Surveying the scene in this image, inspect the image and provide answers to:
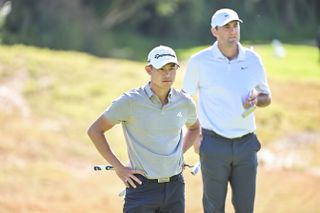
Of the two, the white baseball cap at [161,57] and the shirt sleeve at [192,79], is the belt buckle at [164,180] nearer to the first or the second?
the white baseball cap at [161,57]

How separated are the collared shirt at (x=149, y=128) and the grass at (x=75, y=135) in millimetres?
4535

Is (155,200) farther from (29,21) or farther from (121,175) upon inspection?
(29,21)

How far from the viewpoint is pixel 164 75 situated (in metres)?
4.76

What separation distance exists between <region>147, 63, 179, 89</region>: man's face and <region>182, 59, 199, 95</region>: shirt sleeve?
106 centimetres

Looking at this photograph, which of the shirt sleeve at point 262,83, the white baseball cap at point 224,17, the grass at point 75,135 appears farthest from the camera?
the grass at point 75,135

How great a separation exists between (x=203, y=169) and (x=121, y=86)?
38.3 ft

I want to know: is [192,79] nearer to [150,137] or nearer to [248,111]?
[248,111]

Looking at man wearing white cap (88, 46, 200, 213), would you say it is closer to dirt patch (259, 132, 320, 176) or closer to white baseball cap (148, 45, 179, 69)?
white baseball cap (148, 45, 179, 69)

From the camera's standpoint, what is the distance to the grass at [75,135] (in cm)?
1010

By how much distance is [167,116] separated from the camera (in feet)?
15.8

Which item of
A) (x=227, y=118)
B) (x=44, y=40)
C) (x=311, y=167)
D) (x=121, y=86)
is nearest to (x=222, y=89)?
(x=227, y=118)

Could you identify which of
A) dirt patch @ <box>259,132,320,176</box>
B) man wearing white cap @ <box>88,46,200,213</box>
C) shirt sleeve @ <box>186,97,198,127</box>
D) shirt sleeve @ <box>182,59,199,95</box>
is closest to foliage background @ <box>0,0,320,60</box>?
dirt patch @ <box>259,132,320,176</box>

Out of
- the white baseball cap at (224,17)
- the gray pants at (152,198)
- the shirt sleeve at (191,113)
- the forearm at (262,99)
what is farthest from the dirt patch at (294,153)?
the gray pants at (152,198)

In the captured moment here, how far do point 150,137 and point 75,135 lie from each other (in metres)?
9.10
